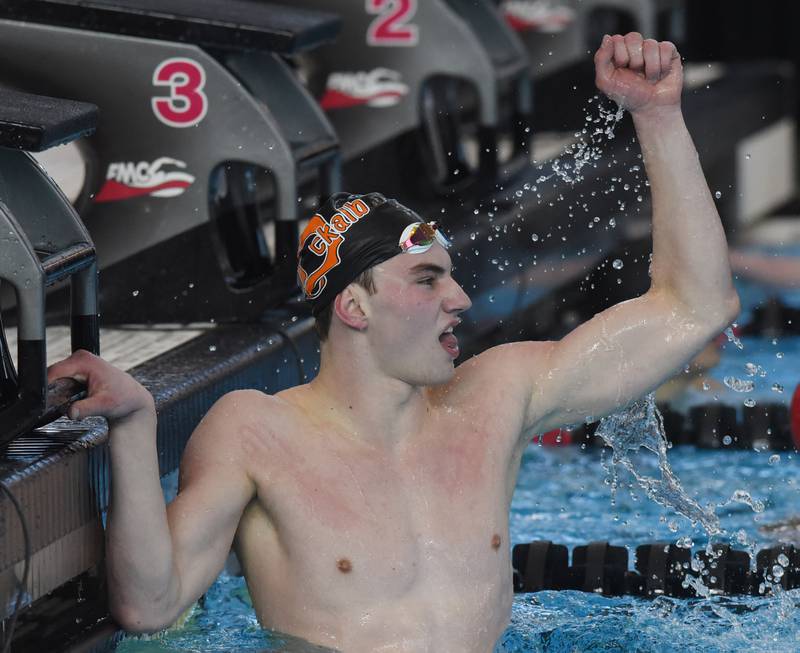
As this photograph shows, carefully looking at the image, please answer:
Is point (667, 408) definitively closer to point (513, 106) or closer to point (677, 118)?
point (513, 106)

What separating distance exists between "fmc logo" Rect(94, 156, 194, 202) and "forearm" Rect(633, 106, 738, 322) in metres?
1.61

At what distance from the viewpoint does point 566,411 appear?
299 centimetres

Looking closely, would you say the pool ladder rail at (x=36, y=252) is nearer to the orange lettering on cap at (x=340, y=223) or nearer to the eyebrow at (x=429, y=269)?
the orange lettering on cap at (x=340, y=223)

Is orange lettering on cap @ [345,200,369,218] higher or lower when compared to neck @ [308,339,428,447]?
higher

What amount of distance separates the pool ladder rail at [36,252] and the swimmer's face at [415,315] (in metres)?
0.50

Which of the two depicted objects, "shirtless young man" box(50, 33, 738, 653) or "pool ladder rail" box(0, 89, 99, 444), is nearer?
"pool ladder rail" box(0, 89, 99, 444)

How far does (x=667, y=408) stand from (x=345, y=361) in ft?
8.29

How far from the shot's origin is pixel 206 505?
2.55 meters

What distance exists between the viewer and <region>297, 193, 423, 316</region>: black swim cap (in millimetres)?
2777

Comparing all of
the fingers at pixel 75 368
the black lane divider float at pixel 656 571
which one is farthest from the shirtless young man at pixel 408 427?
the black lane divider float at pixel 656 571

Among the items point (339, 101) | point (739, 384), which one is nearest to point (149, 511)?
point (739, 384)

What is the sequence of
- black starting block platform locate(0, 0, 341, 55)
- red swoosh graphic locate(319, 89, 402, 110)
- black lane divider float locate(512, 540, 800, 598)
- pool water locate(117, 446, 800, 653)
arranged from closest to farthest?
1. pool water locate(117, 446, 800, 653)
2. black lane divider float locate(512, 540, 800, 598)
3. black starting block platform locate(0, 0, 341, 55)
4. red swoosh graphic locate(319, 89, 402, 110)

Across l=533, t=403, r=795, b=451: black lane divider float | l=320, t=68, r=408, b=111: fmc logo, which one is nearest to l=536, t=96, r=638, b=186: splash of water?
l=320, t=68, r=408, b=111: fmc logo

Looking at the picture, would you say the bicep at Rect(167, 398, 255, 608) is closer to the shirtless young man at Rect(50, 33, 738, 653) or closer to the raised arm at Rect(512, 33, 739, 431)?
the shirtless young man at Rect(50, 33, 738, 653)
